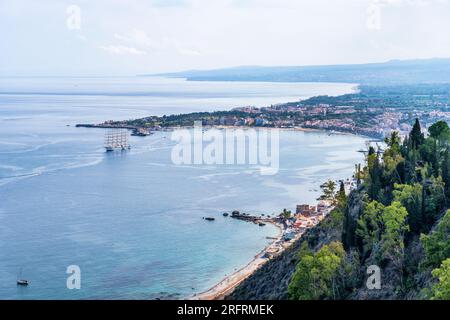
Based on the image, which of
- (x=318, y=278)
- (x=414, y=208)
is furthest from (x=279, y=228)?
(x=318, y=278)

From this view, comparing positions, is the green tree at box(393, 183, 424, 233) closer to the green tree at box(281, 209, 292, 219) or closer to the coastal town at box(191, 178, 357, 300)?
the coastal town at box(191, 178, 357, 300)

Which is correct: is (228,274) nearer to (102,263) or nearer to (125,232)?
(102,263)

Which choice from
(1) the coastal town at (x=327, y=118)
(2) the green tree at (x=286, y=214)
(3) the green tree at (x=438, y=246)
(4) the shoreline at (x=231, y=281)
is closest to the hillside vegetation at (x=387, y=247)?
(3) the green tree at (x=438, y=246)

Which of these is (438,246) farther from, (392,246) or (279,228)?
(279,228)

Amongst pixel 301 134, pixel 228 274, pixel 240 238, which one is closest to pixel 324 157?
pixel 301 134

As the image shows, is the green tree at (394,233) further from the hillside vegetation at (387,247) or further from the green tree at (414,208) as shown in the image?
the green tree at (414,208)
